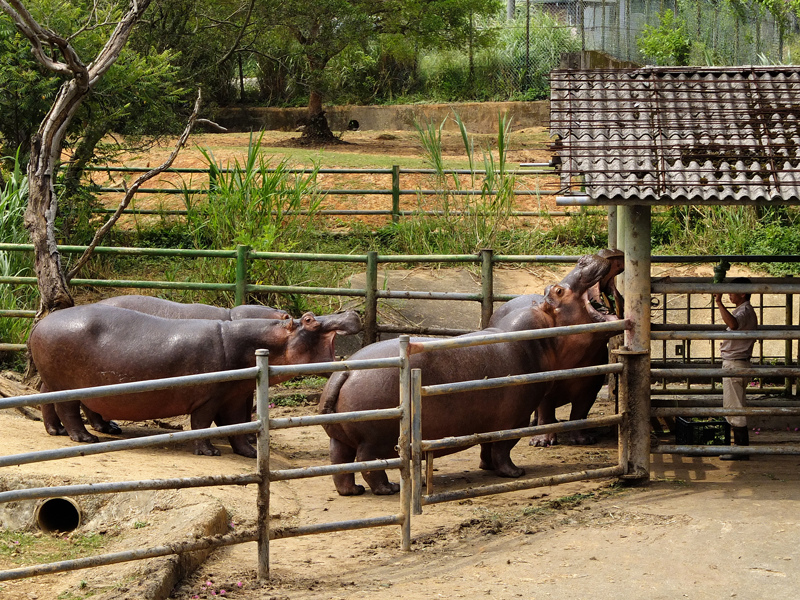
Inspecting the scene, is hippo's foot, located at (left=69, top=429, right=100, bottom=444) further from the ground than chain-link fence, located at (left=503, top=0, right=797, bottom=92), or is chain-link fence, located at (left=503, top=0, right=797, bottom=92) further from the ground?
chain-link fence, located at (left=503, top=0, right=797, bottom=92)

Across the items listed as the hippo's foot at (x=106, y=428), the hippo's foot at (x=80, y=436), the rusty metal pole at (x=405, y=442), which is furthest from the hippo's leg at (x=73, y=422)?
the rusty metal pole at (x=405, y=442)

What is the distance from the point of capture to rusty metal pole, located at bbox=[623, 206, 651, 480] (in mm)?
5695

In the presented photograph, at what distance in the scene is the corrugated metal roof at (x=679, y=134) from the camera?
5.44 metres

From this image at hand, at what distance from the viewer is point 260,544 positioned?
4.29 m

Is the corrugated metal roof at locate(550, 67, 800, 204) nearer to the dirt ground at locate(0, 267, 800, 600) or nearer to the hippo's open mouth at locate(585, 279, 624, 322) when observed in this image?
the hippo's open mouth at locate(585, 279, 624, 322)

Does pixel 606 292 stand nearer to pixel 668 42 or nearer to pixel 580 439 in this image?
pixel 580 439

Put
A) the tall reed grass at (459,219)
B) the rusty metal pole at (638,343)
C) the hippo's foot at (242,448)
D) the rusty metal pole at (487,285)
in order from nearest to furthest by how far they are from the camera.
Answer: the rusty metal pole at (638,343) → the hippo's foot at (242,448) → the rusty metal pole at (487,285) → the tall reed grass at (459,219)

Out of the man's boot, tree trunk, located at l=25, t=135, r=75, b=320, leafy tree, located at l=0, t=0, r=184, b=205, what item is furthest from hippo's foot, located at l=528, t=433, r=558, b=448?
leafy tree, located at l=0, t=0, r=184, b=205

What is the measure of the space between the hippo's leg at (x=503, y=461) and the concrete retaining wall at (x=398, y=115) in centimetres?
1349

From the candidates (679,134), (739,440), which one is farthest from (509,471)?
(679,134)

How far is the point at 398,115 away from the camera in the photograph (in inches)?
776

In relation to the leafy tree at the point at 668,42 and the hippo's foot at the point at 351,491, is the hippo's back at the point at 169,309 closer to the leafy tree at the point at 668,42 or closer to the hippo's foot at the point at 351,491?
the hippo's foot at the point at 351,491

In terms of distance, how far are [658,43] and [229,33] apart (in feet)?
25.0

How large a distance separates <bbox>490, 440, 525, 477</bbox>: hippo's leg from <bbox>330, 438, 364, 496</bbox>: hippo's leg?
84 cm
